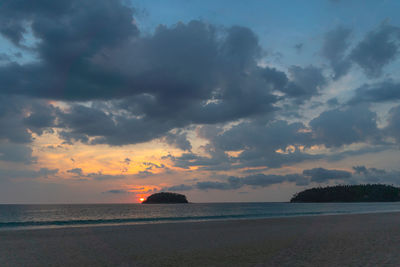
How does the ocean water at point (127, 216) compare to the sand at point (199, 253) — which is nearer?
the sand at point (199, 253)

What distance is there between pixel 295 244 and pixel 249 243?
10.4 ft

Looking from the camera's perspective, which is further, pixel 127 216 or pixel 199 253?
pixel 127 216

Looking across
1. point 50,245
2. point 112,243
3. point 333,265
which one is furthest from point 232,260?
point 50,245

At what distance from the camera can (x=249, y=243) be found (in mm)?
23156

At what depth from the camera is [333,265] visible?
47.4 feet

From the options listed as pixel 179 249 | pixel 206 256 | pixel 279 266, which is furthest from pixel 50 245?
pixel 279 266

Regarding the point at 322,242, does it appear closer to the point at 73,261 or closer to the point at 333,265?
the point at 333,265

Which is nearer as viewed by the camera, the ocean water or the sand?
the sand

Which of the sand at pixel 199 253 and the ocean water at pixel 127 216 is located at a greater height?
the sand at pixel 199 253

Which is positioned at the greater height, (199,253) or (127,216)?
(199,253)

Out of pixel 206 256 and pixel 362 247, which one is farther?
pixel 362 247

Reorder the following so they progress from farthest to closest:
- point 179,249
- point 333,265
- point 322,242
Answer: point 322,242
point 179,249
point 333,265

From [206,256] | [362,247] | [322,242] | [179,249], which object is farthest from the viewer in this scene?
[322,242]

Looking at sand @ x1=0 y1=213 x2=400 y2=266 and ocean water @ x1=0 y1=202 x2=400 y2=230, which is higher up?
sand @ x1=0 y1=213 x2=400 y2=266
